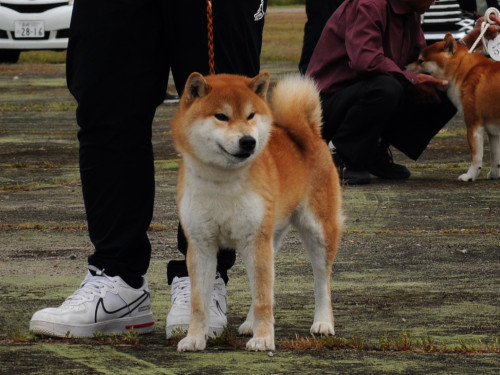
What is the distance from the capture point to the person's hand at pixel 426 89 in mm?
8070

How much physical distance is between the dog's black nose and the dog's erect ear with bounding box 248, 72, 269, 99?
0.26 m

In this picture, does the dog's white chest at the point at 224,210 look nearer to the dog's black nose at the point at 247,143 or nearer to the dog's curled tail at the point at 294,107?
the dog's black nose at the point at 247,143

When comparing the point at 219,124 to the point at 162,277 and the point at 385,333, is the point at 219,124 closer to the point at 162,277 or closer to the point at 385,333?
the point at 385,333

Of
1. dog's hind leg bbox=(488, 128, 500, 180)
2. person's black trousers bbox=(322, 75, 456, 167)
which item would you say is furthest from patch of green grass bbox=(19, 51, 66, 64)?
dog's hind leg bbox=(488, 128, 500, 180)

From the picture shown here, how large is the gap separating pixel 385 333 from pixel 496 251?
1.74 metres

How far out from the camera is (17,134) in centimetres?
1020

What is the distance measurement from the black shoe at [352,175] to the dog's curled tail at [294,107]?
A: 11.1ft

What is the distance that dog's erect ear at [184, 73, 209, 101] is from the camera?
12.0 ft

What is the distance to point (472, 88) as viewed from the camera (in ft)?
26.9

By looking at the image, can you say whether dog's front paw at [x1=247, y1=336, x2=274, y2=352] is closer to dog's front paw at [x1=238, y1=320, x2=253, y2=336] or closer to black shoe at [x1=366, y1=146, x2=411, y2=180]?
dog's front paw at [x1=238, y1=320, x2=253, y2=336]

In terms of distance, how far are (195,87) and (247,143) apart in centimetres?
28

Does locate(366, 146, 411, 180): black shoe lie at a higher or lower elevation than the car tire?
higher

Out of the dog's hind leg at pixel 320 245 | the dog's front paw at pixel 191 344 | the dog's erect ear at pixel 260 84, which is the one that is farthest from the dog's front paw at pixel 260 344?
the dog's erect ear at pixel 260 84

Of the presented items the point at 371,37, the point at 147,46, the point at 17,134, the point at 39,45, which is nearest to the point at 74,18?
the point at 147,46
